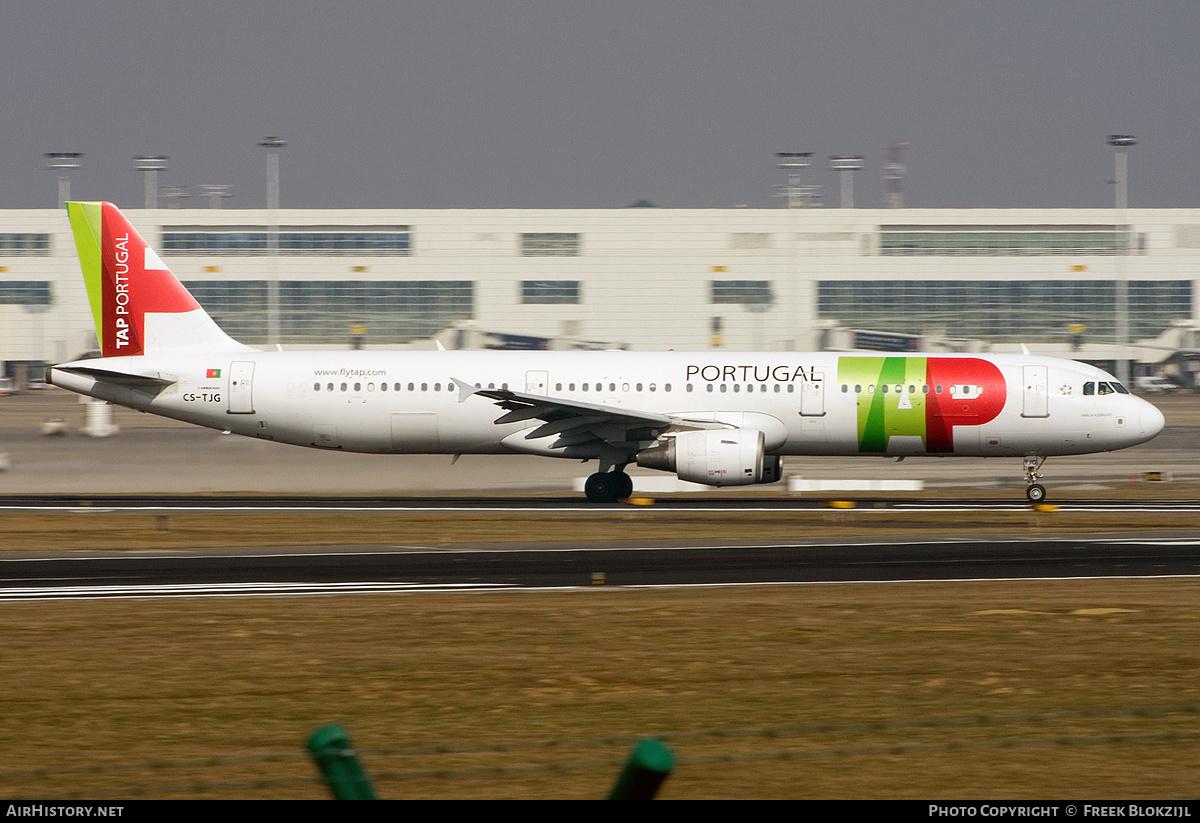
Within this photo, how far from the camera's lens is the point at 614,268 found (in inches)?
4082

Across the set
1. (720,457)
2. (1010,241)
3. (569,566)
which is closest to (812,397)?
(720,457)

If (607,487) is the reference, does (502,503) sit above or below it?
below

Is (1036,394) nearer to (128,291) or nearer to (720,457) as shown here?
(720,457)

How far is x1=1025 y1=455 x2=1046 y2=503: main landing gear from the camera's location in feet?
100

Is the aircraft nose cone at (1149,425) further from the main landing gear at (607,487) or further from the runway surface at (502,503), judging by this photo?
the main landing gear at (607,487)

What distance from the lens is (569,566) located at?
770 inches

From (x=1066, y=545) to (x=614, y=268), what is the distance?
82904 mm

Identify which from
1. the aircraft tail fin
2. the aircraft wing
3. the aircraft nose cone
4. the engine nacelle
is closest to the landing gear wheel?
the aircraft wing

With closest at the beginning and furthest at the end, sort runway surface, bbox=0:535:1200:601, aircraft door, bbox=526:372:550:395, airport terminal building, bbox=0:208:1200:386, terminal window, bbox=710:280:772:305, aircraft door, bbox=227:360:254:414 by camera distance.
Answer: runway surface, bbox=0:535:1200:601 < aircraft door, bbox=526:372:550:395 < aircraft door, bbox=227:360:254:414 < airport terminal building, bbox=0:208:1200:386 < terminal window, bbox=710:280:772:305

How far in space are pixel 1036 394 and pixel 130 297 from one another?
22033 mm

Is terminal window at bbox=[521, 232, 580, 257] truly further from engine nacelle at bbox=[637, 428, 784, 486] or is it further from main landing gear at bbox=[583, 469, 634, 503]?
engine nacelle at bbox=[637, 428, 784, 486]

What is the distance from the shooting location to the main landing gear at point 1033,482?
30.5m

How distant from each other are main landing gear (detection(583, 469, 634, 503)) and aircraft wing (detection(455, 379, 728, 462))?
0.45m
